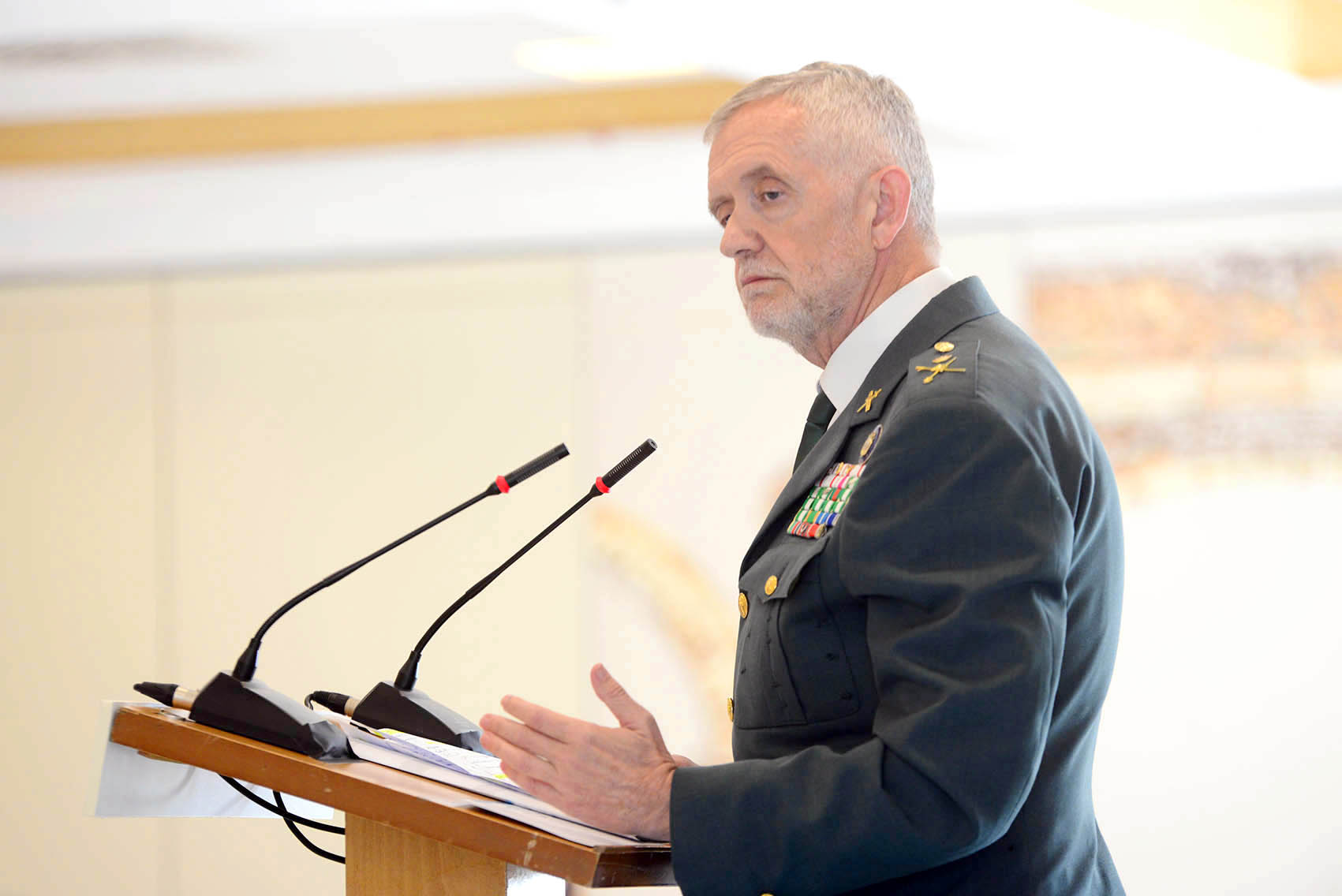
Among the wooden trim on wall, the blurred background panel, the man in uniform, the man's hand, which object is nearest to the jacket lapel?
the man in uniform

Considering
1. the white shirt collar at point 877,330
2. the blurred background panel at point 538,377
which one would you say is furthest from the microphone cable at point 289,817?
the blurred background panel at point 538,377

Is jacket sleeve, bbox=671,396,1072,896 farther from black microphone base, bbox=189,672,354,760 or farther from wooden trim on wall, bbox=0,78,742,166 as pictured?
wooden trim on wall, bbox=0,78,742,166

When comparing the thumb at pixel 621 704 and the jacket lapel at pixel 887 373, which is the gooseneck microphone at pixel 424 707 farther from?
the thumb at pixel 621 704

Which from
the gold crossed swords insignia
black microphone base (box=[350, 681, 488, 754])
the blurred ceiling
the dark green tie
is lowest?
black microphone base (box=[350, 681, 488, 754])

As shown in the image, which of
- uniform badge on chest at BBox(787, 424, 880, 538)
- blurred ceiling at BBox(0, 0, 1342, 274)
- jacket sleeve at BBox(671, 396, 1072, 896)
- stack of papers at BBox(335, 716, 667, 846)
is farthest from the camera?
blurred ceiling at BBox(0, 0, 1342, 274)

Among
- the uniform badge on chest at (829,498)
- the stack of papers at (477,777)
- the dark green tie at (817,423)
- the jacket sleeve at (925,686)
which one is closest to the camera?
the jacket sleeve at (925,686)

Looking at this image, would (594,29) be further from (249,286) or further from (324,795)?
(249,286)

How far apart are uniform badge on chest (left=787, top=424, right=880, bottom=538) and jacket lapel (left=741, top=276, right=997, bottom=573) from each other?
16 millimetres

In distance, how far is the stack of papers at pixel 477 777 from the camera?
116 centimetres

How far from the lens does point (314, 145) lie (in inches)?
198

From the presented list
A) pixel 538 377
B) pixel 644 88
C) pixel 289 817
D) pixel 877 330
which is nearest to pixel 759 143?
pixel 877 330

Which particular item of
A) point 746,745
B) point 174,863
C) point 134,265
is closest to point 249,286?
point 134,265

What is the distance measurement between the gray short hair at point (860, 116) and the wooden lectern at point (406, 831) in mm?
690

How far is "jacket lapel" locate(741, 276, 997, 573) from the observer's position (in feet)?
4.33
